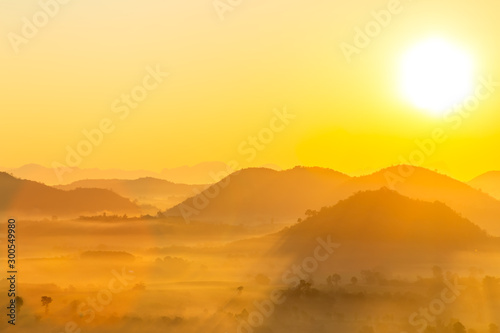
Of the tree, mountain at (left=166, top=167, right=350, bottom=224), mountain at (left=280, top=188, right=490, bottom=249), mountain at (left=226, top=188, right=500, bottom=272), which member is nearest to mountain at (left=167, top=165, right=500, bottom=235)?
mountain at (left=166, top=167, right=350, bottom=224)

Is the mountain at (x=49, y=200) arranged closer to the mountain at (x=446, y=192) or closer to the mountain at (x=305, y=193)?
the mountain at (x=305, y=193)

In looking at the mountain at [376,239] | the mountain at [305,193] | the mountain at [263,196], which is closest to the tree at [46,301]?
the mountain at [376,239]

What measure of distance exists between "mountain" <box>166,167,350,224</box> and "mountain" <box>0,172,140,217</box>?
18.5 m

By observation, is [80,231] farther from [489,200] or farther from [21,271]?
[489,200]

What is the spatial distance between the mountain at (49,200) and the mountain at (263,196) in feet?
60.7

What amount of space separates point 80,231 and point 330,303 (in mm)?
73700

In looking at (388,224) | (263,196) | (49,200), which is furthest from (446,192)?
(49,200)

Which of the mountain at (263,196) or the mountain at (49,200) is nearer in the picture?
the mountain at (49,200)

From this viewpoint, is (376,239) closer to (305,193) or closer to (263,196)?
(263,196)

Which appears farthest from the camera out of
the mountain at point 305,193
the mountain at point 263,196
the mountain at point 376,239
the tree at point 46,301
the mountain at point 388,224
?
the mountain at point 263,196

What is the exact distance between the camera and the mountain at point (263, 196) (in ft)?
514

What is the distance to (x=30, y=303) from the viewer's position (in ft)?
158

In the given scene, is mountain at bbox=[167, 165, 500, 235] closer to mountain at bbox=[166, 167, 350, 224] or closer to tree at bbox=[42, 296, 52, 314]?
mountain at bbox=[166, 167, 350, 224]

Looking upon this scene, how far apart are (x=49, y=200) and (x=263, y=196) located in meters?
48.6
